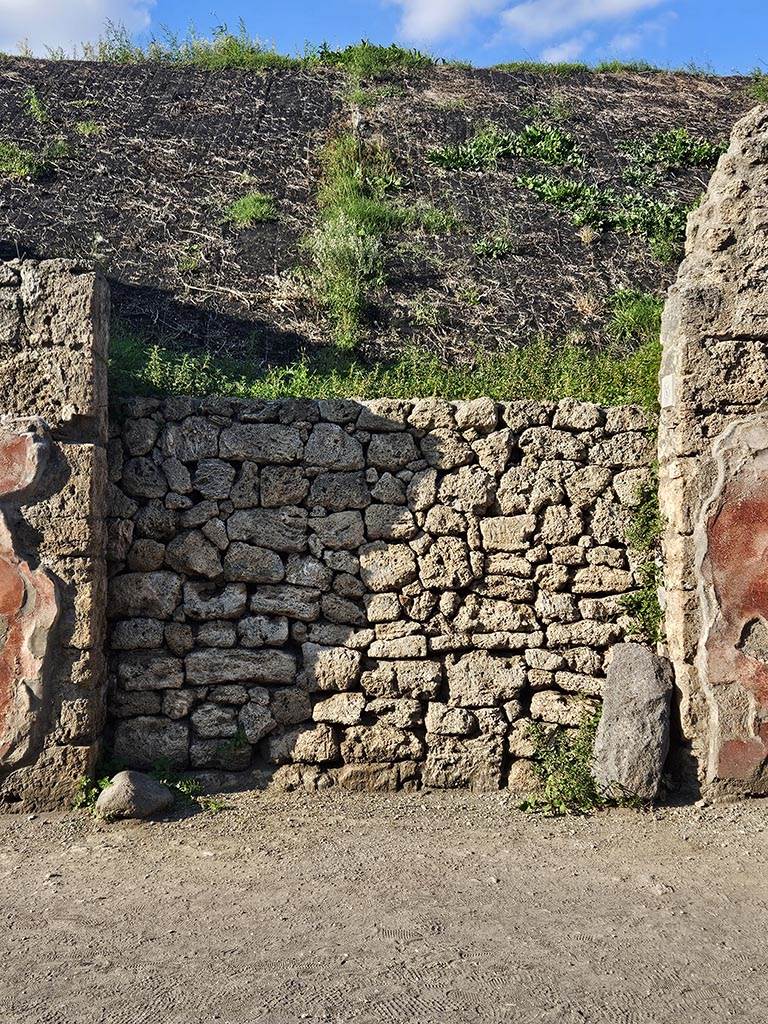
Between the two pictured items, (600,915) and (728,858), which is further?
(728,858)

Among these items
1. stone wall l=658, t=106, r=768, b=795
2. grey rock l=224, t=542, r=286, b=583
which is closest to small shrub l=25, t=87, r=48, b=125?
grey rock l=224, t=542, r=286, b=583

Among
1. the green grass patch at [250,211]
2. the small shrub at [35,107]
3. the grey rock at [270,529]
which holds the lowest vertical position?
the grey rock at [270,529]

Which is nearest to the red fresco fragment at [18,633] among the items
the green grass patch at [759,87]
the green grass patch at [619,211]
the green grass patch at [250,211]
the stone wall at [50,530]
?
the stone wall at [50,530]

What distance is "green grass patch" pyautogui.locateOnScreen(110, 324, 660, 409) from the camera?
23.1 ft

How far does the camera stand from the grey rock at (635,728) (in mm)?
6152

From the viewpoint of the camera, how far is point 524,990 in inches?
158

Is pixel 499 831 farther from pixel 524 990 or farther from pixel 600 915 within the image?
pixel 524 990

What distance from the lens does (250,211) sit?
33.0 ft

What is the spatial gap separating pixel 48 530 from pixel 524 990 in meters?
3.75

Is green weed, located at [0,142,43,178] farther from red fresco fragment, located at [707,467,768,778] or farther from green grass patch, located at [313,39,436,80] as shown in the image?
red fresco fragment, located at [707,467,768,778]

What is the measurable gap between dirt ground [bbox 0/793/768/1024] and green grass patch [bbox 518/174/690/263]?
5.93 metres

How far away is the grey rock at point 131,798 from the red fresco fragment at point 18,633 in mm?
586

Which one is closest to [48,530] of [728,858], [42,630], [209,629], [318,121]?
[42,630]

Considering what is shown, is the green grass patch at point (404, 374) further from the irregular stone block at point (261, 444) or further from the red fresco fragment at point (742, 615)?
the red fresco fragment at point (742, 615)
